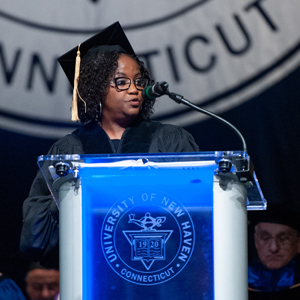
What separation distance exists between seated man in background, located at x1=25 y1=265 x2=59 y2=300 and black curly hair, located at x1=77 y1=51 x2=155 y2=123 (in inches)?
33.2

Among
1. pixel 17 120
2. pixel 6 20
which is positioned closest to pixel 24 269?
pixel 17 120

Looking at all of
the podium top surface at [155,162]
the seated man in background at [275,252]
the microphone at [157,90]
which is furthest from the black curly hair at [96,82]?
the podium top surface at [155,162]

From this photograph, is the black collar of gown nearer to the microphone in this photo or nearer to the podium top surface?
the microphone

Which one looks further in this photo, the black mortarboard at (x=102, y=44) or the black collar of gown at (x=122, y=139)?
the black mortarboard at (x=102, y=44)

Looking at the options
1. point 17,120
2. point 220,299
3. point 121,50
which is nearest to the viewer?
point 220,299

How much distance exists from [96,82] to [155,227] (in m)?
1.20

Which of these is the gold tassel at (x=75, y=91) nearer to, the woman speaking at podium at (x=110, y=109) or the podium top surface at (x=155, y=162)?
the woman speaking at podium at (x=110, y=109)

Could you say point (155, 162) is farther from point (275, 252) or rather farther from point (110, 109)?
point (275, 252)

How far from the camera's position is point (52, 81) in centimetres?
318

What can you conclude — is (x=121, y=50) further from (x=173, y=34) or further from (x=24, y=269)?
(x=24, y=269)

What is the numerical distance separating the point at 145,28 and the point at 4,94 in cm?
89

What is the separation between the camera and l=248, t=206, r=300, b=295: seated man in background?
2715 mm

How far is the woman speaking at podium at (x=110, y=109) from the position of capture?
236cm

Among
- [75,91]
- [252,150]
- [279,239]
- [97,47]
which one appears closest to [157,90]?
[75,91]
